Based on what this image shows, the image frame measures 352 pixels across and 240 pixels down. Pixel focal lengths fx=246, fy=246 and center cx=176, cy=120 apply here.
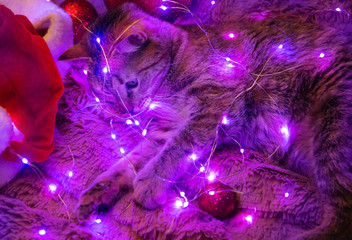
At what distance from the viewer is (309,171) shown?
103 cm

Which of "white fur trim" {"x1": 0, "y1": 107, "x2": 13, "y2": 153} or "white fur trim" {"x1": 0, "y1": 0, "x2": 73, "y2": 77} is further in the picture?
"white fur trim" {"x1": 0, "y1": 0, "x2": 73, "y2": 77}

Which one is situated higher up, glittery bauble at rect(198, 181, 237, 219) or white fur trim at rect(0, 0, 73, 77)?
white fur trim at rect(0, 0, 73, 77)

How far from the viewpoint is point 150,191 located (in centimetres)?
102

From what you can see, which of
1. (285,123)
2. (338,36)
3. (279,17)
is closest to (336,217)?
(285,123)

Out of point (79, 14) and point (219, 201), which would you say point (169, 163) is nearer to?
point (219, 201)

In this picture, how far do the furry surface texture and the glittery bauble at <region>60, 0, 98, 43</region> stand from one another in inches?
27.7

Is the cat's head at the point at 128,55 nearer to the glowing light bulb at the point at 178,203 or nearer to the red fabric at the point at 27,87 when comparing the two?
the red fabric at the point at 27,87

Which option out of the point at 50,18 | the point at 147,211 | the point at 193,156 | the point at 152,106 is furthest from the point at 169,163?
the point at 50,18

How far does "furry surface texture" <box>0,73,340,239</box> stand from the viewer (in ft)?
3.02

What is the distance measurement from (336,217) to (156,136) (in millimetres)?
847

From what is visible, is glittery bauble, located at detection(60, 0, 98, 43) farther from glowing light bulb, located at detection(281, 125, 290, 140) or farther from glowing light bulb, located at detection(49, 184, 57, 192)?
glowing light bulb, located at detection(281, 125, 290, 140)

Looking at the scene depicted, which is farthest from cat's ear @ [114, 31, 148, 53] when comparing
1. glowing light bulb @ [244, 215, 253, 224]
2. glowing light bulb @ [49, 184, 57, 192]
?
glowing light bulb @ [244, 215, 253, 224]

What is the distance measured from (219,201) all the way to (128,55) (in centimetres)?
81

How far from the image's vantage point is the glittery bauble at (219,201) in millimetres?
965
